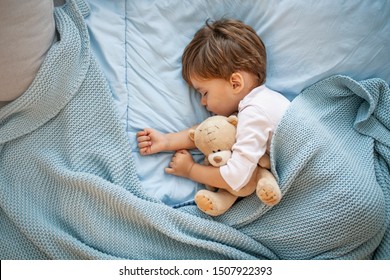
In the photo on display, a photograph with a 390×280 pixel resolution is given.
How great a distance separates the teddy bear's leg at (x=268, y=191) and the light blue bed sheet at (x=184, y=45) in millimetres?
205

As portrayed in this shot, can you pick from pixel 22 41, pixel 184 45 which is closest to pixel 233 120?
pixel 184 45

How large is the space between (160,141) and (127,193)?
6.7 inches

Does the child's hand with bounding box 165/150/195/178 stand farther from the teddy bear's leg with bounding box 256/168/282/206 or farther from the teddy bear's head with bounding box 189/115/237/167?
the teddy bear's leg with bounding box 256/168/282/206

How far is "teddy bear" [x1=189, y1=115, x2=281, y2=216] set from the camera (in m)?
1.24

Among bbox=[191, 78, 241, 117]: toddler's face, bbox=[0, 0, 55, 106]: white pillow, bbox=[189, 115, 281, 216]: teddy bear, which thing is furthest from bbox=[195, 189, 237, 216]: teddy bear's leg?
Result: bbox=[0, 0, 55, 106]: white pillow

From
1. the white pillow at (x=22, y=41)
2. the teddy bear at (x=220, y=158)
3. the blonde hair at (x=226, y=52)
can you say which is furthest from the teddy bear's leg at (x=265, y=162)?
the white pillow at (x=22, y=41)

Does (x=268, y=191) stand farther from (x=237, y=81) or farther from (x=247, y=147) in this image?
(x=237, y=81)

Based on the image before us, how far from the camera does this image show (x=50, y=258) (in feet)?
3.99

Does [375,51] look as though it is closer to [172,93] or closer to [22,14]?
[172,93]

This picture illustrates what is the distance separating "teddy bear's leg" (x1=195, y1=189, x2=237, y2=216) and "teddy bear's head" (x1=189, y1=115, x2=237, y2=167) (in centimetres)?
→ 8

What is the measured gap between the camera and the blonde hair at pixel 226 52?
4.22 ft

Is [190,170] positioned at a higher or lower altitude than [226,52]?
lower

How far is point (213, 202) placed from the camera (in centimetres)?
124

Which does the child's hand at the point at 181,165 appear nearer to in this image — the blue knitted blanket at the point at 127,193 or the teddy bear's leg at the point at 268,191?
the blue knitted blanket at the point at 127,193
